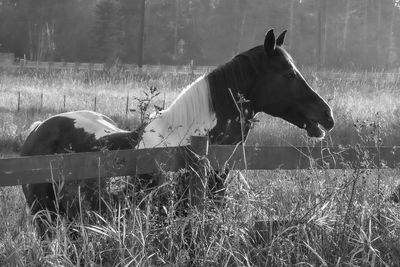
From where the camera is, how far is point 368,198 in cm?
382

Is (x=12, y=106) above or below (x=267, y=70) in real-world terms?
below

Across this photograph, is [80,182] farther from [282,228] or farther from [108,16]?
[108,16]

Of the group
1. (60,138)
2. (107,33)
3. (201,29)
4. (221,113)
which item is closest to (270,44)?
(221,113)

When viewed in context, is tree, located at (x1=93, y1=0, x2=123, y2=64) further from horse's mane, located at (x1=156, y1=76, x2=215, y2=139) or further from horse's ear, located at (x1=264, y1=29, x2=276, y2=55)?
horse's mane, located at (x1=156, y1=76, x2=215, y2=139)

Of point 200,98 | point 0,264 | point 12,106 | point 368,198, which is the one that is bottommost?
point 12,106

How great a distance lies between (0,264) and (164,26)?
44573mm

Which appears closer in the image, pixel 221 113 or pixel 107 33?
pixel 221 113

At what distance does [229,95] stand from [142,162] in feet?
3.80

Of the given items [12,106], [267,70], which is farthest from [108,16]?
[267,70]

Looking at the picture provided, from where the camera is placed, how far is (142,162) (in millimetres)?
3410

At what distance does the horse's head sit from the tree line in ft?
127

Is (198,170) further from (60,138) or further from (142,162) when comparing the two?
(60,138)

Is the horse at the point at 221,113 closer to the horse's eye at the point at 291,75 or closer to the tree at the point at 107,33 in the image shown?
the horse's eye at the point at 291,75

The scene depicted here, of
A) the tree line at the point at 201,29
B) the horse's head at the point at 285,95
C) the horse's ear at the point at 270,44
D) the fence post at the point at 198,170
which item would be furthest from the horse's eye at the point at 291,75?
the tree line at the point at 201,29
